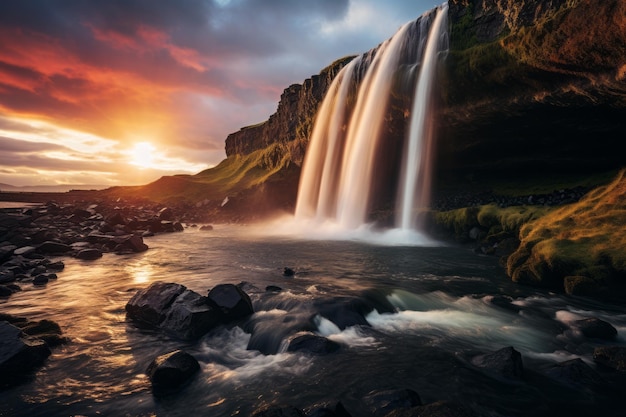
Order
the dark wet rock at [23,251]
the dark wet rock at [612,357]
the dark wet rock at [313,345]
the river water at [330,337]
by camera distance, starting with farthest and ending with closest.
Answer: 1. the dark wet rock at [23,251]
2. the dark wet rock at [313,345]
3. the dark wet rock at [612,357]
4. the river water at [330,337]

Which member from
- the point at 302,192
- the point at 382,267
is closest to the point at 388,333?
the point at 382,267

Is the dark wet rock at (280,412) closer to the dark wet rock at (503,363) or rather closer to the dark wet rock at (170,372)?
the dark wet rock at (170,372)

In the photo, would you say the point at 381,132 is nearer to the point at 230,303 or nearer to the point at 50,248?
the point at 230,303

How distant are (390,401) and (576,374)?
450 centimetres

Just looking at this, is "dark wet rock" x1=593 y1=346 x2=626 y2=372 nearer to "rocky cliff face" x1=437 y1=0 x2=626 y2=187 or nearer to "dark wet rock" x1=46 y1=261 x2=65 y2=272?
"rocky cliff face" x1=437 y1=0 x2=626 y2=187

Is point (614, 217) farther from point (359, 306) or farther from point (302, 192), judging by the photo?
point (302, 192)

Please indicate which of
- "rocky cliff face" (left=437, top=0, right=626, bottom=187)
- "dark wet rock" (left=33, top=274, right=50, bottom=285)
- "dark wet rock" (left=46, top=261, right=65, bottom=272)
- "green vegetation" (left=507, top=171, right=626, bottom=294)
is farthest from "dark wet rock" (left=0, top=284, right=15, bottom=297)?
"rocky cliff face" (left=437, top=0, right=626, bottom=187)

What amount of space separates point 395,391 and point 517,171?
121ft

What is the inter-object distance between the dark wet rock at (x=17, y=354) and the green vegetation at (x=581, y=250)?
1853cm

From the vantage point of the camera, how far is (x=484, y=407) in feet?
21.6

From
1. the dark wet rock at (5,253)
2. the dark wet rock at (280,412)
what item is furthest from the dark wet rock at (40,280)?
the dark wet rock at (280,412)

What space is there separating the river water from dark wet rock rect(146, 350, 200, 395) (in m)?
0.23

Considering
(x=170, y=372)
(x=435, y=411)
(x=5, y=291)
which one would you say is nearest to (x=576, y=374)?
(x=435, y=411)

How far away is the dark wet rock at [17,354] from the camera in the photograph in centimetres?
745
